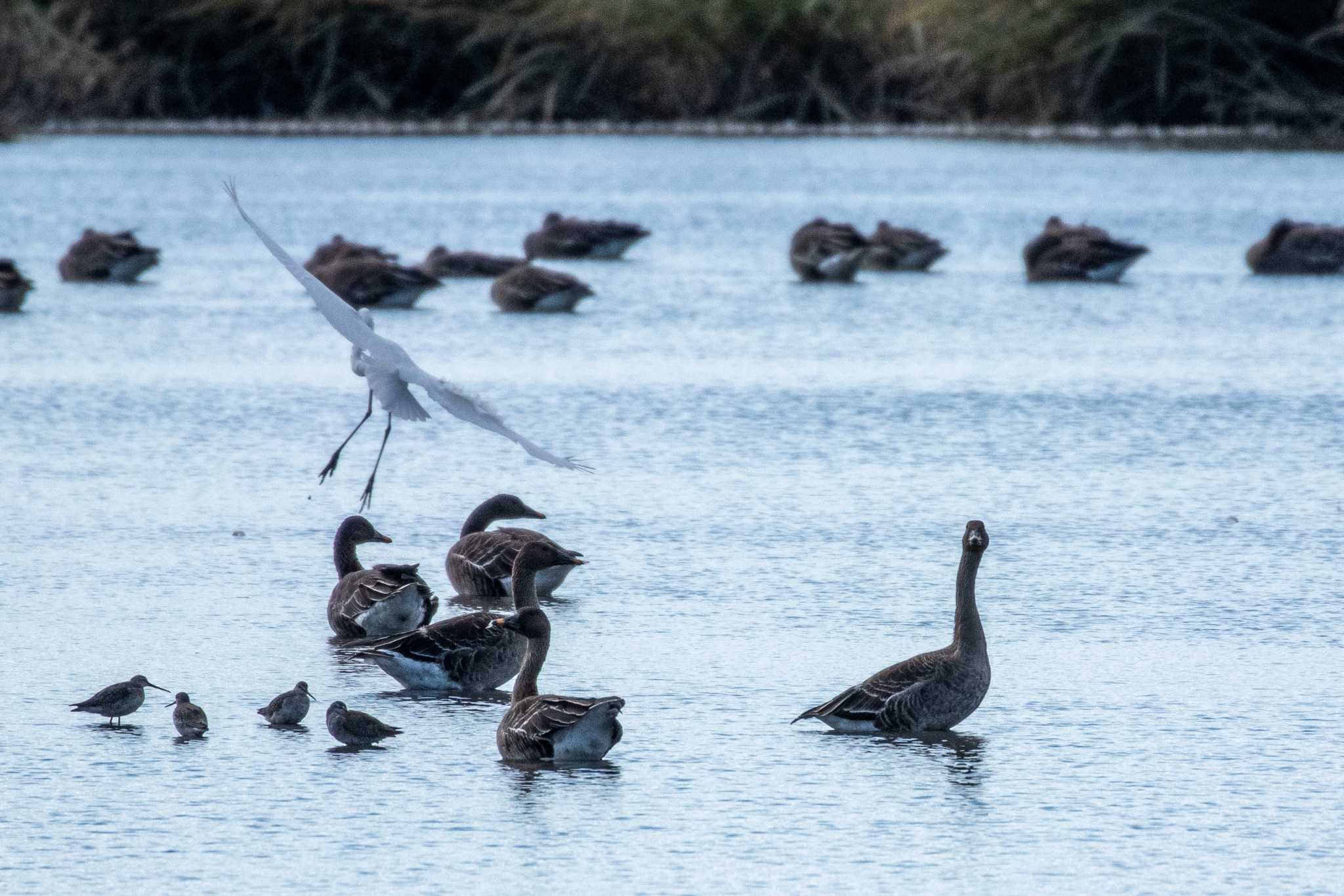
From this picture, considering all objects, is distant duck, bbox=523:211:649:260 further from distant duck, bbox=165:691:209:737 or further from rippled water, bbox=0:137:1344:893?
distant duck, bbox=165:691:209:737

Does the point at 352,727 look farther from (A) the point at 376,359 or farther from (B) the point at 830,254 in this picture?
(B) the point at 830,254

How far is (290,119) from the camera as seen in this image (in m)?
59.2

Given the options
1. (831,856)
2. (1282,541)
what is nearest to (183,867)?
(831,856)

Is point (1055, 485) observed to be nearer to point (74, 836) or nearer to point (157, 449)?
point (157, 449)

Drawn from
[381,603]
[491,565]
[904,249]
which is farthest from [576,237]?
[381,603]

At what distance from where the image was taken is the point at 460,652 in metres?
7.81

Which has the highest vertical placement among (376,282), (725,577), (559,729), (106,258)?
(559,729)

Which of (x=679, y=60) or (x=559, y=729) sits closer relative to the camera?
(x=559, y=729)

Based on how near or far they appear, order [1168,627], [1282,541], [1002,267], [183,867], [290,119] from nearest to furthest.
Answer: [183,867], [1168,627], [1282,541], [1002,267], [290,119]

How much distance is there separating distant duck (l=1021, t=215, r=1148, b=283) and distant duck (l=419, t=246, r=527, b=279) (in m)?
4.75

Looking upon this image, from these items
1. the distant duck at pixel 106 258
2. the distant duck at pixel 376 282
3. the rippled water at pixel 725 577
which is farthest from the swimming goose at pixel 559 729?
the distant duck at pixel 106 258

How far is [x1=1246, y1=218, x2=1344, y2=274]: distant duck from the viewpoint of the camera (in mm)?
23078

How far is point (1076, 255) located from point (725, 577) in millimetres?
13673

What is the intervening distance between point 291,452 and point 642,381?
3333 mm
